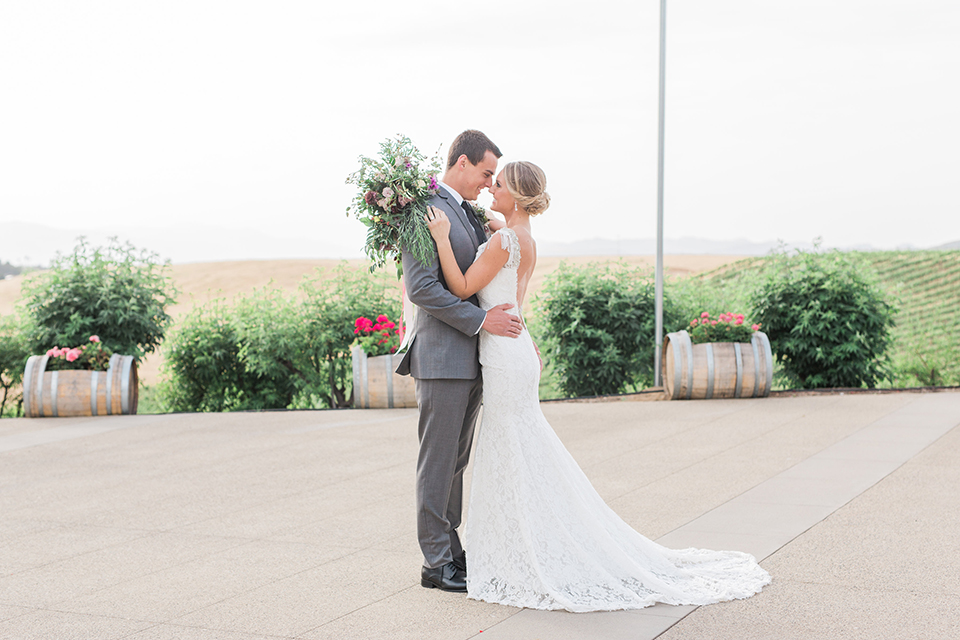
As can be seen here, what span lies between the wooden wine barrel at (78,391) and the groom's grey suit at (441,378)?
6890 millimetres

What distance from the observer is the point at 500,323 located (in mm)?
3795

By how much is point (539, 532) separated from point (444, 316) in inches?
37.1

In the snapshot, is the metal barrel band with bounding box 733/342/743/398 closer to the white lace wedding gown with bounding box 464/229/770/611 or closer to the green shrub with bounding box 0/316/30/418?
the white lace wedding gown with bounding box 464/229/770/611

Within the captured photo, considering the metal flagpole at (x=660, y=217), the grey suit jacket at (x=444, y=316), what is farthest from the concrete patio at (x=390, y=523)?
the metal flagpole at (x=660, y=217)

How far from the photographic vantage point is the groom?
12.2 ft

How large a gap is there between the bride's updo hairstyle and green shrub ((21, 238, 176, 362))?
780 centimetres

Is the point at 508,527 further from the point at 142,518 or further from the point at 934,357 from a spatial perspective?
the point at 934,357

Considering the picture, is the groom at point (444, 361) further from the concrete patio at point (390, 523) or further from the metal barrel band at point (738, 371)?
the metal barrel band at point (738, 371)

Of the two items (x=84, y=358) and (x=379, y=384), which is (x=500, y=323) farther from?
(x=84, y=358)

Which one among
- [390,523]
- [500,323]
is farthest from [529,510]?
[390,523]

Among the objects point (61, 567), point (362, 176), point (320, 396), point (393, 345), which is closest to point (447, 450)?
point (362, 176)

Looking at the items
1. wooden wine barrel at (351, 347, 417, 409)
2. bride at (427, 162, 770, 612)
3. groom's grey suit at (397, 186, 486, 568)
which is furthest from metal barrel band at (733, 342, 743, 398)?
groom's grey suit at (397, 186, 486, 568)

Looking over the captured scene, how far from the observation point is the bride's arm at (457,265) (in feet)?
12.2

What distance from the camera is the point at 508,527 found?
3.68 m
